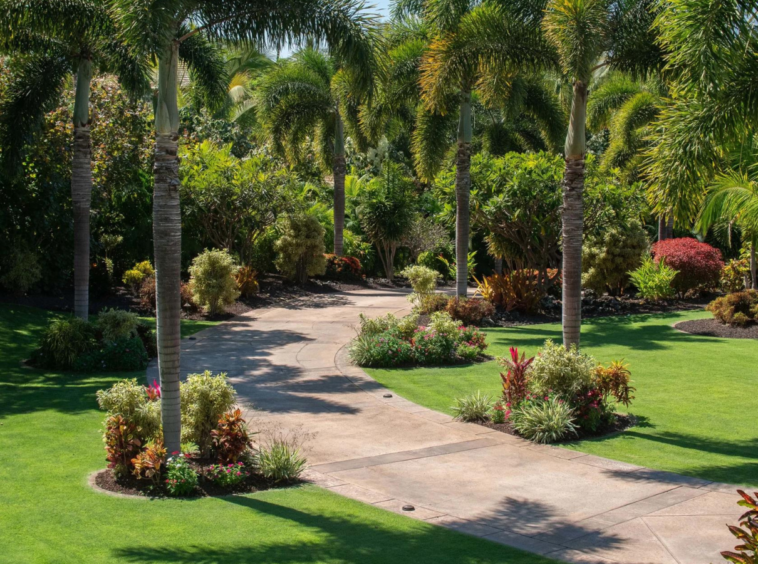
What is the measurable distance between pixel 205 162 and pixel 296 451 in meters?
18.1

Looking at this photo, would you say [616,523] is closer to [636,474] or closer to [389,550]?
[636,474]

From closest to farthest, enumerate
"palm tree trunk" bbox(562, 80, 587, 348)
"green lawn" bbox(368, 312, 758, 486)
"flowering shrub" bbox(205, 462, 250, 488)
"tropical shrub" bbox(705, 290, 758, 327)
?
"flowering shrub" bbox(205, 462, 250, 488)
"green lawn" bbox(368, 312, 758, 486)
"palm tree trunk" bbox(562, 80, 587, 348)
"tropical shrub" bbox(705, 290, 758, 327)

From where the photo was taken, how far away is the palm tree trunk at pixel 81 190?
628 inches

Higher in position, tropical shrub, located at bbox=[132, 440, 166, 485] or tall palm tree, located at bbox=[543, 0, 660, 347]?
tall palm tree, located at bbox=[543, 0, 660, 347]

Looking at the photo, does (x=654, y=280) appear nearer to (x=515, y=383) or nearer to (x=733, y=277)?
(x=733, y=277)

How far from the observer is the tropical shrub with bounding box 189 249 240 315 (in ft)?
65.8

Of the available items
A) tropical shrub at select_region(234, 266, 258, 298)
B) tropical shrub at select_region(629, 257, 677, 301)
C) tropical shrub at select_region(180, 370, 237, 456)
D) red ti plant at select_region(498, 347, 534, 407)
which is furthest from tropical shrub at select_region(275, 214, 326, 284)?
tropical shrub at select_region(180, 370, 237, 456)

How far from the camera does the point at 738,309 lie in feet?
63.8

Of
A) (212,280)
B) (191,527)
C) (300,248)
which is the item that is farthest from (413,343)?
(300,248)

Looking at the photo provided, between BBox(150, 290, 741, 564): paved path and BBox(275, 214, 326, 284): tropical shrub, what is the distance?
11612 mm

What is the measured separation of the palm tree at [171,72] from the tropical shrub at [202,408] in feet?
1.46

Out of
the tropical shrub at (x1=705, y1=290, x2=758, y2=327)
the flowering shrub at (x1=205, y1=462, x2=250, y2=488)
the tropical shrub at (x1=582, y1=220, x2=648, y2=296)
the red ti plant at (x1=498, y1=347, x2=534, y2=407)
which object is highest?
the tropical shrub at (x1=582, y1=220, x2=648, y2=296)

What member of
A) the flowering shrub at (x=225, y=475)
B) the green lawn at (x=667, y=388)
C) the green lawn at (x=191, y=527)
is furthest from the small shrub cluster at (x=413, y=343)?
the flowering shrub at (x=225, y=475)

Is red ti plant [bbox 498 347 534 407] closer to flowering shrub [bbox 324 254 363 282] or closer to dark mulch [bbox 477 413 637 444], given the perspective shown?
dark mulch [bbox 477 413 637 444]
